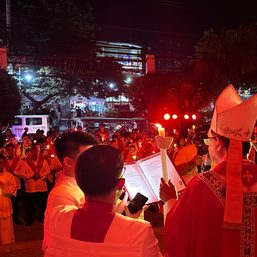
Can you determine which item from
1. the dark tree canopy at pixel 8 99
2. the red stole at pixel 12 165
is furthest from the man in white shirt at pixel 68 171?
the dark tree canopy at pixel 8 99

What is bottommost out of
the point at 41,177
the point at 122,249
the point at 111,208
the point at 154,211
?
the point at 154,211

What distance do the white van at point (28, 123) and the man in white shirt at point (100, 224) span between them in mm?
21068

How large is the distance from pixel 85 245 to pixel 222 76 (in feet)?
83.8

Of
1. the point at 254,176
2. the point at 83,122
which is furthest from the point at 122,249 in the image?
the point at 83,122

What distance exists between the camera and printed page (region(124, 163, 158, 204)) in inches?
129

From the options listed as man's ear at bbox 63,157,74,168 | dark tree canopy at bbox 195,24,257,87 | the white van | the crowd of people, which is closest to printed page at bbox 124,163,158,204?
the crowd of people

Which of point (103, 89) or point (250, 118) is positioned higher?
point (103, 89)

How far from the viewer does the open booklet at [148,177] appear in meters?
3.30

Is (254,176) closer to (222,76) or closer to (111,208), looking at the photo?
(111,208)

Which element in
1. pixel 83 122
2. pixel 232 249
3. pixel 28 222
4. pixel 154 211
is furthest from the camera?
pixel 83 122

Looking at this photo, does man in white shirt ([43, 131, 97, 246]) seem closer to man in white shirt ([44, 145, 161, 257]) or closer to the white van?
man in white shirt ([44, 145, 161, 257])

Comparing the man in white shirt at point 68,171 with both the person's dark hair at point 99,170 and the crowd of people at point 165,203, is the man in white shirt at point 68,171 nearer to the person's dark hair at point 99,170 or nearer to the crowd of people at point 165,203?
the crowd of people at point 165,203

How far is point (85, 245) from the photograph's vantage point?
1883 mm

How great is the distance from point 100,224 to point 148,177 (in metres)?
1.52
